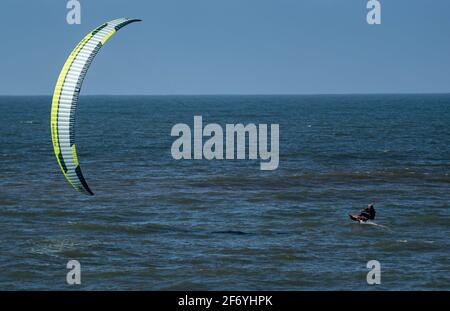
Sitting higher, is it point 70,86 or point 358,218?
point 70,86

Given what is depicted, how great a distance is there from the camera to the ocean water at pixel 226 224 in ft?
106

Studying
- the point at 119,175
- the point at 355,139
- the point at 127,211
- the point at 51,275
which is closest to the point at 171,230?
the point at 127,211

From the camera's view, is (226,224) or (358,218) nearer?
(358,218)

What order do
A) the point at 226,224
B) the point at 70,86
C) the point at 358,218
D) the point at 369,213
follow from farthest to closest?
1. the point at 226,224
2. the point at 358,218
3. the point at 369,213
4. the point at 70,86

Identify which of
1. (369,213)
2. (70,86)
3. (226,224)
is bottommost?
(226,224)

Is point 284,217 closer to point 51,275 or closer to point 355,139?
point 51,275

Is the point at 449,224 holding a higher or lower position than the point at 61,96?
lower

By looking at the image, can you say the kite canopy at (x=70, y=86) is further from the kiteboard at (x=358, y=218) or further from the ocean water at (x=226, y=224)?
the kiteboard at (x=358, y=218)

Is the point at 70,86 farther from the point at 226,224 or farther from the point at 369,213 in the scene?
the point at 369,213

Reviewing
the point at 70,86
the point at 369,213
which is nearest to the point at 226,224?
the point at 369,213

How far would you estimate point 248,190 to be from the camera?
52.8m

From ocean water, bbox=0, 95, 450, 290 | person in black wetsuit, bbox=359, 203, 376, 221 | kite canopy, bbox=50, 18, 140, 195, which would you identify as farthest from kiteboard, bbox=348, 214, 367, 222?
kite canopy, bbox=50, 18, 140, 195

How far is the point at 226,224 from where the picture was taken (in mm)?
41781
